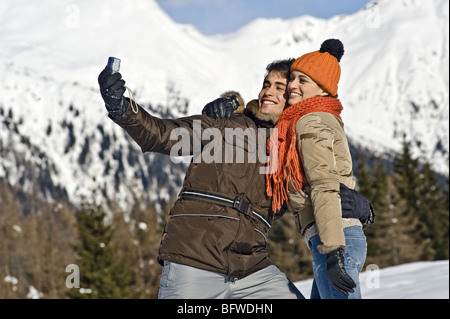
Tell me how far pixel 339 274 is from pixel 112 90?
149 centimetres

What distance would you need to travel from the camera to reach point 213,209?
325cm

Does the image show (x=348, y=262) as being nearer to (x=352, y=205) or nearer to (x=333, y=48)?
(x=352, y=205)

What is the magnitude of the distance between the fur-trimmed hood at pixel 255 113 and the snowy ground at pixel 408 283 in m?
A: 6.48

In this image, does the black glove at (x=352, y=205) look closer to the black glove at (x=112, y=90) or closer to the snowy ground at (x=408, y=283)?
the black glove at (x=112, y=90)

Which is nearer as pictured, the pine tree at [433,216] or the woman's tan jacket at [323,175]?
the woman's tan jacket at [323,175]

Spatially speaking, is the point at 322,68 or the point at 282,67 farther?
the point at 282,67

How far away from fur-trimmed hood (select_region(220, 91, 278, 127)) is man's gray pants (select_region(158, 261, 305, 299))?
88 cm

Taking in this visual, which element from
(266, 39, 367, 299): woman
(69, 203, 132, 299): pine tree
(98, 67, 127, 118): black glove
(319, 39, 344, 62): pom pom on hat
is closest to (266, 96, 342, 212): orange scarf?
(266, 39, 367, 299): woman

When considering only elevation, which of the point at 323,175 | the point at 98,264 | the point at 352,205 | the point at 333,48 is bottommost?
the point at 352,205

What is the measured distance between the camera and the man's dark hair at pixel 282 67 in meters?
3.85

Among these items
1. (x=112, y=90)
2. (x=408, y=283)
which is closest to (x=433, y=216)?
(x=408, y=283)

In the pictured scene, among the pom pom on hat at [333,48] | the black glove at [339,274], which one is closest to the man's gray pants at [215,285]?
the black glove at [339,274]
